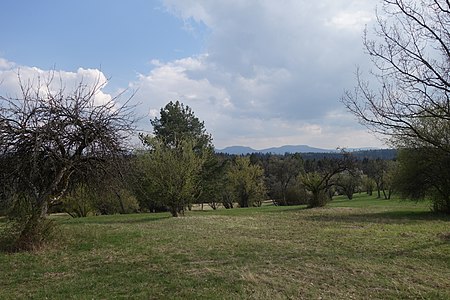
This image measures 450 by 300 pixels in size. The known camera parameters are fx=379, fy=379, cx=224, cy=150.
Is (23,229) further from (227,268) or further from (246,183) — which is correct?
(246,183)

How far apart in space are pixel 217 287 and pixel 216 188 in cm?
3275

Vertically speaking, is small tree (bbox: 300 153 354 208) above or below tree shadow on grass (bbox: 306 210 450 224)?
above

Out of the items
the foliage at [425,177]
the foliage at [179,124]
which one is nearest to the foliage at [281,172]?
the foliage at [179,124]

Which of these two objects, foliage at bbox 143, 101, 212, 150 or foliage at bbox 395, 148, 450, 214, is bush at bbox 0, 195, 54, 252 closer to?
foliage at bbox 395, 148, 450, 214

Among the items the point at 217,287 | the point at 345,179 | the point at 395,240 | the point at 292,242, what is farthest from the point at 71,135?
the point at 345,179

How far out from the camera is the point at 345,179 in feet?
181

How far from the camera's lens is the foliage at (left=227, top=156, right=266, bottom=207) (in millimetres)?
47375

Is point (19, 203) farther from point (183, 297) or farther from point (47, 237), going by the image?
point (183, 297)

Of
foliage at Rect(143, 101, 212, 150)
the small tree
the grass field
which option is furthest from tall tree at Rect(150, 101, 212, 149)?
the grass field

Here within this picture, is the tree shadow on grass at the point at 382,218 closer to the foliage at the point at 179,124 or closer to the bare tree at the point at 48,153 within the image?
the bare tree at the point at 48,153

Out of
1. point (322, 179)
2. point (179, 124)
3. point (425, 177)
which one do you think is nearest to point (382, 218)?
point (425, 177)

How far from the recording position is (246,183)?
4734cm

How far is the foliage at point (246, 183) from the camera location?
155 ft

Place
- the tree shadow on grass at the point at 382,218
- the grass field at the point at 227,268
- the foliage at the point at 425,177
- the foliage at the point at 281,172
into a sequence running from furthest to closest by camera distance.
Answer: the foliage at the point at 281,172, the foliage at the point at 425,177, the tree shadow on grass at the point at 382,218, the grass field at the point at 227,268
